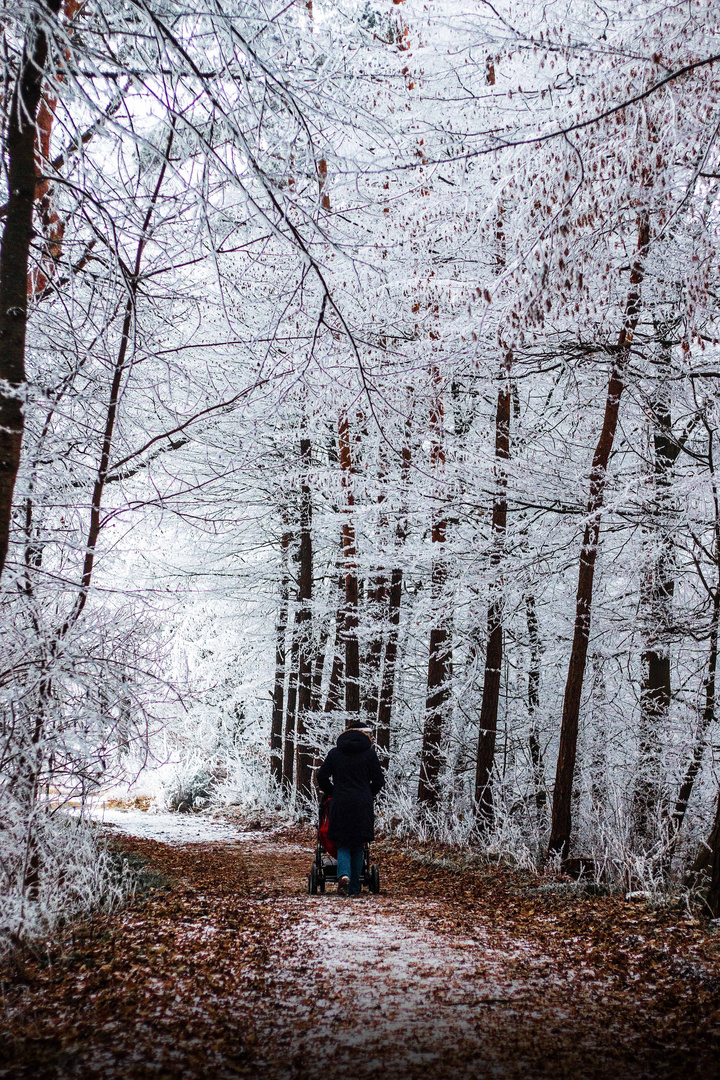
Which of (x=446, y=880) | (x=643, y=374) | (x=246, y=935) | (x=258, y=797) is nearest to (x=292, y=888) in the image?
(x=446, y=880)

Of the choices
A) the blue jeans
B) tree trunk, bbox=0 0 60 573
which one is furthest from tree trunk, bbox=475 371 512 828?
tree trunk, bbox=0 0 60 573

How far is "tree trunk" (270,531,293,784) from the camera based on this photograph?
51.0 ft

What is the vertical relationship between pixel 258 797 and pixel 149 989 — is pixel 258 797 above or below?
below

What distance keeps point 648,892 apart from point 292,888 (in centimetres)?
326

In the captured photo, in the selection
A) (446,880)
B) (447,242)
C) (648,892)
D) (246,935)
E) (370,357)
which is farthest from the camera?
(447,242)

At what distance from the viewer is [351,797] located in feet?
21.6

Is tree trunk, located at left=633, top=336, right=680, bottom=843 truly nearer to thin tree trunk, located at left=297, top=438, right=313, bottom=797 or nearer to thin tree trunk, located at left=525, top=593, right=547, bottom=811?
thin tree trunk, located at left=525, top=593, right=547, bottom=811

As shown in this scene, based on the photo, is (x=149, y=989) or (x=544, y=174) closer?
(x=149, y=989)

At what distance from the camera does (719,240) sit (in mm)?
4770

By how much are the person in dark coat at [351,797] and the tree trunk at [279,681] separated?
27.3 feet

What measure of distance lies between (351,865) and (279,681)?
31.8 feet

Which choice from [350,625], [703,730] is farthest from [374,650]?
[703,730]

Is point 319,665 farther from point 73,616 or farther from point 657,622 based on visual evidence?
point 73,616

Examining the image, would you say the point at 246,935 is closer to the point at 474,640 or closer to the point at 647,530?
the point at 647,530
